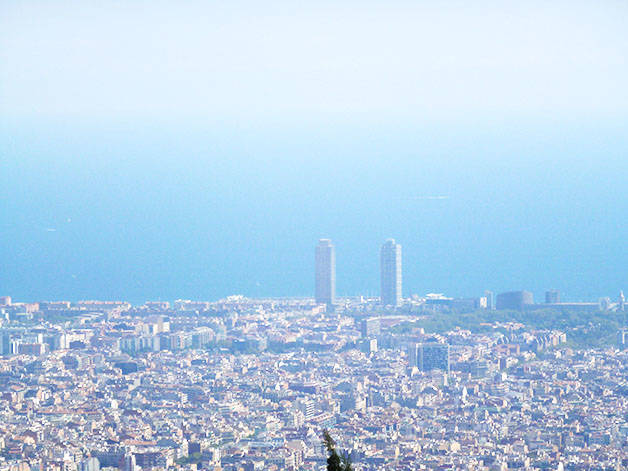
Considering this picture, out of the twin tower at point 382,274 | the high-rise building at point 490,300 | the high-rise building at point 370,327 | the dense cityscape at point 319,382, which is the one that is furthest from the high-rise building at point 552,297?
the high-rise building at point 370,327

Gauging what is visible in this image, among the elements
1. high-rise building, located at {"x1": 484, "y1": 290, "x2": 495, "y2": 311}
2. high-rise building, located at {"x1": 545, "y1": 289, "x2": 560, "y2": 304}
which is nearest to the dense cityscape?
high-rise building, located at {"x1": 545, "y1": 289, "x2": 560, "y2": 304}

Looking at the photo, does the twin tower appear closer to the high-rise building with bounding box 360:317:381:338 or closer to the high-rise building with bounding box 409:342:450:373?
the high-rise building with bounding box 360:317:381:338

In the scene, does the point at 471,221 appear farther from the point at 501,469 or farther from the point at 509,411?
the point at 501,469

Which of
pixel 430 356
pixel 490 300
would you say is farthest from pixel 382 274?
pixel 430 356

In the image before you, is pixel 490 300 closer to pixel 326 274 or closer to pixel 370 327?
pixel 326 274

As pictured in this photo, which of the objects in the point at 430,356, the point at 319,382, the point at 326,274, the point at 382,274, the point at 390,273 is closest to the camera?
the point at 319,382

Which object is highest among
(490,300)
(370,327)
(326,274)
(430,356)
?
(326,274)

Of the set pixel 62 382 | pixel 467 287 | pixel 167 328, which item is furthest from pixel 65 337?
pixel 467 287
